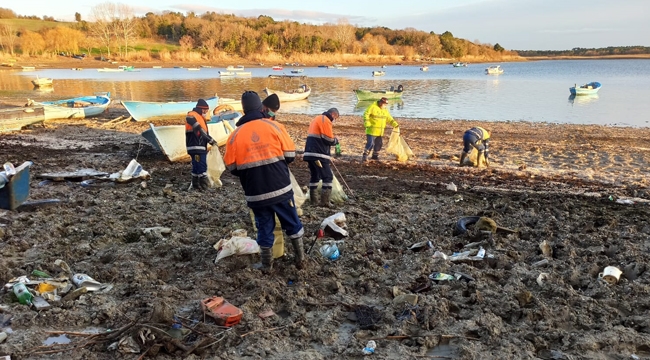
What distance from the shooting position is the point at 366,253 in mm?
5309

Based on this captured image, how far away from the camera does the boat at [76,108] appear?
706 inches

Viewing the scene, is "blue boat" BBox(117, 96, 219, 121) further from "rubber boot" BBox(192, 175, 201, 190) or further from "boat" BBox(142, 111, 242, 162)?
"rubber boot" BBox(192, 175, 201, 190)

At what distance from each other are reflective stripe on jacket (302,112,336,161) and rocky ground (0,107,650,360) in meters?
0.88

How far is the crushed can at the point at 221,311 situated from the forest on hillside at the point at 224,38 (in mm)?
85177

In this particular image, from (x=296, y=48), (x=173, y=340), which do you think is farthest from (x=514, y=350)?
(x=296, y=48)

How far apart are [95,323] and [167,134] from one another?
7.34 m

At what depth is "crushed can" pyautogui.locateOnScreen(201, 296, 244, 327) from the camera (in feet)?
12.0

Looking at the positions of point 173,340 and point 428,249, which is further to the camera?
point 428,249

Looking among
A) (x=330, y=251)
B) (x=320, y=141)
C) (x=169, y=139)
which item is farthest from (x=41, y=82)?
(x=330, y=251)

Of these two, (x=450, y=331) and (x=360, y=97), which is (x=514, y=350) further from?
(x=360, y=97)

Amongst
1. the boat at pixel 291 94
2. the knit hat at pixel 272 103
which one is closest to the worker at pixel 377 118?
the knit hat at pixel 272 103

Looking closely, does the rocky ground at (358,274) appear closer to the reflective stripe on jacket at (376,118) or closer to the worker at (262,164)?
the worker at (262,164)

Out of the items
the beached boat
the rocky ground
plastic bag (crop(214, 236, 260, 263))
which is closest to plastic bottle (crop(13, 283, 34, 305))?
the rocky ground

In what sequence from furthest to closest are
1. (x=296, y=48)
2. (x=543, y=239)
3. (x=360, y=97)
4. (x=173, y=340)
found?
1. (x=296, y=48)
2. (x=360, y=97)
3. (x=543, y=239)
4. (x=173, y=340)
